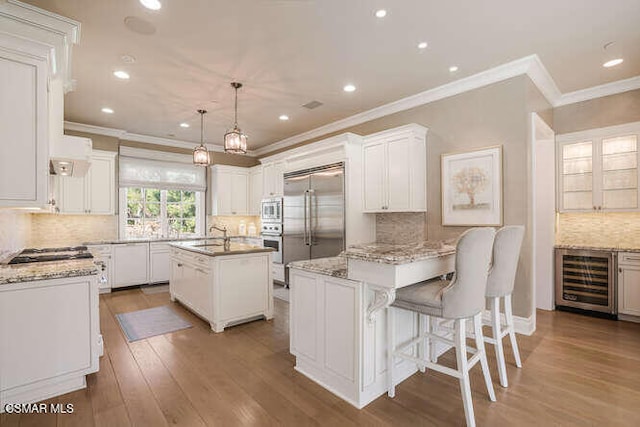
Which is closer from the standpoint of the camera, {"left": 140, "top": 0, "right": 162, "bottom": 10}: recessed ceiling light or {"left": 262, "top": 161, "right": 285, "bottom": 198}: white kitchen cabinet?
{"left": 140, "top": 0, "right": 162, "bottom": 10}: recessed ceiling light

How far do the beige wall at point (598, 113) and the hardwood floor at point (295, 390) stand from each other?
97.0 inches

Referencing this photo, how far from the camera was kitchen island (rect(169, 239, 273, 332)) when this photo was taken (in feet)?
11.1

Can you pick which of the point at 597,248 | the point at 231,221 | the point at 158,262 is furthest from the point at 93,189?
the point at 597,248

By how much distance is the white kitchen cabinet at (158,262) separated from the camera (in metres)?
5.61

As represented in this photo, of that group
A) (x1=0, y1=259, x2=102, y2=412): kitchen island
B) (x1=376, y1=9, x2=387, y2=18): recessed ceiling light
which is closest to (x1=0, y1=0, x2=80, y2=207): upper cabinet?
(x1=0, y1=259, x2=102, y2=412): kitchen island

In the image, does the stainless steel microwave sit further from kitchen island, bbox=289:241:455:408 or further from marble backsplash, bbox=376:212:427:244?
kitchen island, bbox=289:241:455:408

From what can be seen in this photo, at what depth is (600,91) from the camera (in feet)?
12.4

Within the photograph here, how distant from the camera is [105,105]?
14.6 ft

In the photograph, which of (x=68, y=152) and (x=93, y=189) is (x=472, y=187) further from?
(x=93, y=189)

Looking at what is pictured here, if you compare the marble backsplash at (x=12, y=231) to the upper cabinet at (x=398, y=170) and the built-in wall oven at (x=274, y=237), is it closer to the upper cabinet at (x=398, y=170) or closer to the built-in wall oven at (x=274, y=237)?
the built-in wall oven at (x=274, y=237)

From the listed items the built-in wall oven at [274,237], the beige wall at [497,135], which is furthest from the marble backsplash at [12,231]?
the beige wall at [497,135]

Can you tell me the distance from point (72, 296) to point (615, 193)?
5676 millimetres

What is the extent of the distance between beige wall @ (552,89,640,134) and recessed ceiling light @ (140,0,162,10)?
187 inches

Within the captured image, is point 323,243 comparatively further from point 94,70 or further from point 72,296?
point 94,70
